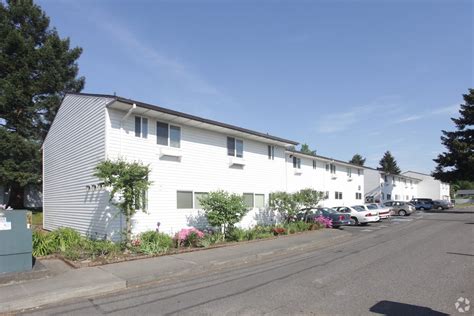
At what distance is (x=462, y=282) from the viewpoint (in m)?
8.11

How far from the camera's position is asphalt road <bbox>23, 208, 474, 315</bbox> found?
21.1 ft

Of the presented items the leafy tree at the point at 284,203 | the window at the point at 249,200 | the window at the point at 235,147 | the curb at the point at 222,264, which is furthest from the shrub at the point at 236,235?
the leafy tree at the point at 284,203

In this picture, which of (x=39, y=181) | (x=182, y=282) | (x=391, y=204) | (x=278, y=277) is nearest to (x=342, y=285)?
(x=278, y=277)

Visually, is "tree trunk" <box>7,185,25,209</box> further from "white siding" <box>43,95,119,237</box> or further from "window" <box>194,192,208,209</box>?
"window" <box>194,192,208,209</box>

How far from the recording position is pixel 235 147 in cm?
2030

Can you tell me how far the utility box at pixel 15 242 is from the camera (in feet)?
28.3

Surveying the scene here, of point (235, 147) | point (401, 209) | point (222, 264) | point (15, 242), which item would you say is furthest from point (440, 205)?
point (15, 242)

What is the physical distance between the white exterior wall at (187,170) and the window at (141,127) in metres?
0.16

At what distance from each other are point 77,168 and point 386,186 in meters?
49.3

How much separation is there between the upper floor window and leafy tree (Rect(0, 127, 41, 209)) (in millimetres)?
17911

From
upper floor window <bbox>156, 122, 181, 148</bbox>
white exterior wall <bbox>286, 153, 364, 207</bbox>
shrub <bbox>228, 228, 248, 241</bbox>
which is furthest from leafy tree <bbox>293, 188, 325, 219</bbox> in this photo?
upper floor window <bbox>156, 122, 181, 148</bbox>

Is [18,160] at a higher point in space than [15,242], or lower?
higher

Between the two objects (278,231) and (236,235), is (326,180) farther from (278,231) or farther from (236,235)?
(236,235)

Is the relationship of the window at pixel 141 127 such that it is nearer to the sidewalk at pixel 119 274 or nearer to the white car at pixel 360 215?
the sidewalk at pixel 119 274
